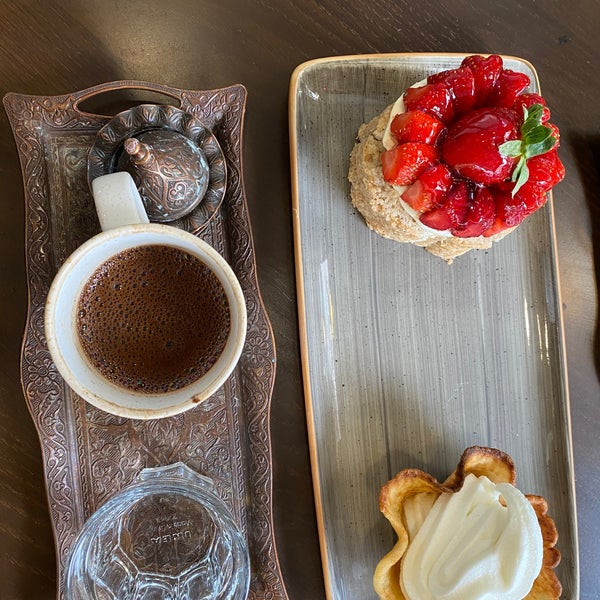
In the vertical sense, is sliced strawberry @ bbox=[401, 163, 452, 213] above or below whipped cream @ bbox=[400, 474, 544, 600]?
above

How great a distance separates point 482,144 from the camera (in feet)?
3.18

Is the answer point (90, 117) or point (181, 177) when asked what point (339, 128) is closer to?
point (181, 177)

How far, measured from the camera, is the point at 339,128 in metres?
1.25

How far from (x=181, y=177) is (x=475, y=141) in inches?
21.5

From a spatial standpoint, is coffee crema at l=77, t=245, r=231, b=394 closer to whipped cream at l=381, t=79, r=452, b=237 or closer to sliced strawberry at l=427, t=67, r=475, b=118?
whipped cream at l=381, t=79, r=452, b=237

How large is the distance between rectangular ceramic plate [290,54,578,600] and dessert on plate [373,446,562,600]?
0.10 m

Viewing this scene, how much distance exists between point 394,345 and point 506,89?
0.59 metres

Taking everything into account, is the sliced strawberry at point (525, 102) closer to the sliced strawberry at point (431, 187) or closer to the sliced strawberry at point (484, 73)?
the sliced strawberry at point (484, 73)

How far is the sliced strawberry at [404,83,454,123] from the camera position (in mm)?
1023

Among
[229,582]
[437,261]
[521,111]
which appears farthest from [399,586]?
[521,111]

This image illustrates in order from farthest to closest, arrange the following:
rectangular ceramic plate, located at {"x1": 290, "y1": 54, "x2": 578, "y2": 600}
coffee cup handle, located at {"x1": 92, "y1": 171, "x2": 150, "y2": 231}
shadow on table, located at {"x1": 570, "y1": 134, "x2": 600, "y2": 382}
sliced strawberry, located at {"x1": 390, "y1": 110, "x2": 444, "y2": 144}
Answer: shadow on table, located at {"x1": 570, "y1": 134, "x2": 600, "y2": 382}
rectangular ceramic plate, located at {"x1": 290, "y1": 54, "x2": 578, "y2": 600}
sliced strawberry, located at {"x1": 390, "y1": 110, "x2": 444, "y2": 144}
coffee cup handle, located at {"x1": 92, "y1": 171, "x2": 150, "y2": 231}

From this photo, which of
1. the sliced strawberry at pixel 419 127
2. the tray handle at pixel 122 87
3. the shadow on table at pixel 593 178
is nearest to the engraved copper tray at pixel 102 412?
the tray handle at pixel 122 87

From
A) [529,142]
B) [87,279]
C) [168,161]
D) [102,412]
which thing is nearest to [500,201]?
[529,142]

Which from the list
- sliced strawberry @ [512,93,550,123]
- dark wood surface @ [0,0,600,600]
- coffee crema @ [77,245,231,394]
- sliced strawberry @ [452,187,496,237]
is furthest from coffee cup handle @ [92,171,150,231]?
sliced strawberry @ [512,93,550,123]
